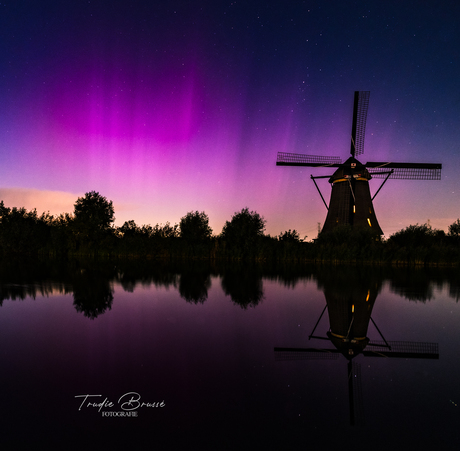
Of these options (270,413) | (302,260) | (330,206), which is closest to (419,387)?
(270,413)

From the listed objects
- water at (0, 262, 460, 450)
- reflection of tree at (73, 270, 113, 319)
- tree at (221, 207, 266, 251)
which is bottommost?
reflection of tree at (73, 270, 113, 319)

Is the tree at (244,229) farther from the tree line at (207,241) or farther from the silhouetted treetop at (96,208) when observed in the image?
the silhouetted treetop at (96,208)

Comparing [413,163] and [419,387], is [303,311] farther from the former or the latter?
[413,163]

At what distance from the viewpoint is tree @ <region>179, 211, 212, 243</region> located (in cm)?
4641

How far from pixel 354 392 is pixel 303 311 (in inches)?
182

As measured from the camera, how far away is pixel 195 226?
154 feet

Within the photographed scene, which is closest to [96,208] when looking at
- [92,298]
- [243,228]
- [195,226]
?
[195,226]

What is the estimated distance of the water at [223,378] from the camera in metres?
3.08

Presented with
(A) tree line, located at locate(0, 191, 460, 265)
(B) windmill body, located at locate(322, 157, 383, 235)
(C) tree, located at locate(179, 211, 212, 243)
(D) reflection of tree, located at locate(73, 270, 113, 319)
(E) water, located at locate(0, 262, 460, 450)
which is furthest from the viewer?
(C) tree, located at locate(179, 211, 212, 243)

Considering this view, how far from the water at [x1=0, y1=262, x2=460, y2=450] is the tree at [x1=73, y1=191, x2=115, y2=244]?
4488 centimetres

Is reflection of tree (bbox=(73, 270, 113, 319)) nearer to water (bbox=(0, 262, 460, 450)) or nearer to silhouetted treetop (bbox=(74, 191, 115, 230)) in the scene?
water (bbox=(0, 262, 460, 450))

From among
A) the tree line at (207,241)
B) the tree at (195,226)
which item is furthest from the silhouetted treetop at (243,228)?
the tree at (195,226)

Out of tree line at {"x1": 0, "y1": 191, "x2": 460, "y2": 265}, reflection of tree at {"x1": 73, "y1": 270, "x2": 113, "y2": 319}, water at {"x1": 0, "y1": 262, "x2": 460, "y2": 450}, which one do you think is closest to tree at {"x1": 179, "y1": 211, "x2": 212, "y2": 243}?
tree line at {"x1": 0, "y1": 191, "x2": 460, "y2": 265}

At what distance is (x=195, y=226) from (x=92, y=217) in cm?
1924
